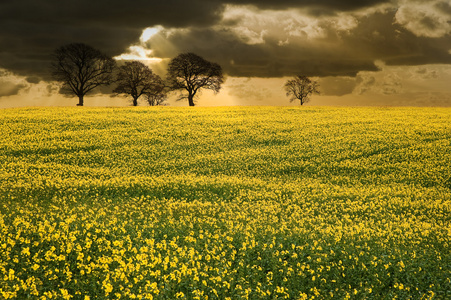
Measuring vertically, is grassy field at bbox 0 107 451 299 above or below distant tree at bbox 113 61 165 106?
below

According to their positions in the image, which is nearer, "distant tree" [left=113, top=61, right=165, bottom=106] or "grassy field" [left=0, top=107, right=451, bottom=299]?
"grassy field" [left=0, top=107, right=451, bottom=299]

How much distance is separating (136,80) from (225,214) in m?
59.6

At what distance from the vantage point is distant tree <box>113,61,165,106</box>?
70.2 meters

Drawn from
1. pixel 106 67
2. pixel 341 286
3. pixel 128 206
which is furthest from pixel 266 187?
pixel 106 67

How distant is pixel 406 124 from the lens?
3919 cm

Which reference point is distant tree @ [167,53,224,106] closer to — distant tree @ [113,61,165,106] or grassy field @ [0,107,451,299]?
distant tree @ [113,61,165,106]

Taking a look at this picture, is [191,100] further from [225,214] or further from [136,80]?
[225,214]

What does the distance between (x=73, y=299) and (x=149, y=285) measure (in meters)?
1.88

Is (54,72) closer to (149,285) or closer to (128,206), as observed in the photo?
(128,206)

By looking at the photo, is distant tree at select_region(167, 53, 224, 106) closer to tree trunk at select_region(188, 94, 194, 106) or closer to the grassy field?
tree trunk at select_region(188, 94, 194, 106)

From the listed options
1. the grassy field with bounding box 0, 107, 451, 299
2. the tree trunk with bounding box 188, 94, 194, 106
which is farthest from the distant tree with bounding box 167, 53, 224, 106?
the grassy field with bounding box 0, 107, 451, 299

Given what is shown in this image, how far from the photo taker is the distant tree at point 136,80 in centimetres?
7025

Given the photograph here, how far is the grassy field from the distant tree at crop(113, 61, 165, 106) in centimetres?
3511

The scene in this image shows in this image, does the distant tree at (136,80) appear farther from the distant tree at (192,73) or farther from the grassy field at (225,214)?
the grassy field at (225,214)
